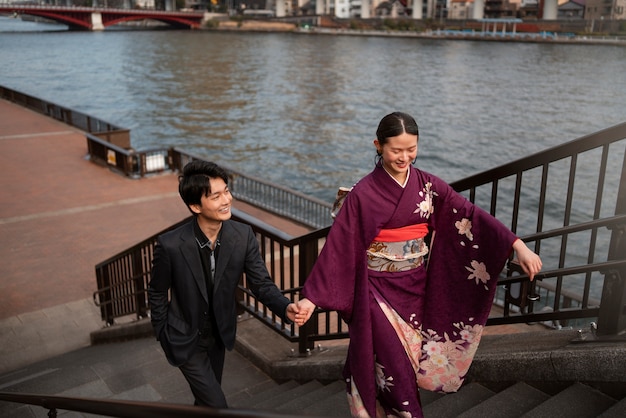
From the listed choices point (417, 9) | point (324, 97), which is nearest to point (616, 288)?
point (324, 97)

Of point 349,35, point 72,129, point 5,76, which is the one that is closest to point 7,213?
point 72,129

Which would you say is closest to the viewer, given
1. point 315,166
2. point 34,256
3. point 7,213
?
point 34,256

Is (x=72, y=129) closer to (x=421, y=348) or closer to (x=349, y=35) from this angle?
(x=421, y=348)

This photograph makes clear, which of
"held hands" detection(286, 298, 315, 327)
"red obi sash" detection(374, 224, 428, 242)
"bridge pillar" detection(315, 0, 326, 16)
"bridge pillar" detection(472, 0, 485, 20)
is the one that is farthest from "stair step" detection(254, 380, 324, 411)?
"bridge pillar" detection(315, 0, 326, 16)

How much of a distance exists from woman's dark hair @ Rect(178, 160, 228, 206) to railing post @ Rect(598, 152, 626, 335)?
1.90 meters

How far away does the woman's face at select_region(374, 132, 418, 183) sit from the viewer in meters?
2.84

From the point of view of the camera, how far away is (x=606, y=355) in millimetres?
3078

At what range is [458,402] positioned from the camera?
11.6ft

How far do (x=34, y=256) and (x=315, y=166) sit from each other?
17332 mm

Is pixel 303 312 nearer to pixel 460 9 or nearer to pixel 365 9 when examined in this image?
pixel 460 9

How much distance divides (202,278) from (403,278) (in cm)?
94

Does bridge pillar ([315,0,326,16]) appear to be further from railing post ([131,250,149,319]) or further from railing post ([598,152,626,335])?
railing post ([598,152,626,335])

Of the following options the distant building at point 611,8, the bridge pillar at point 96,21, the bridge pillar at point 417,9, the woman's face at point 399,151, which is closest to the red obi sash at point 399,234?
the woman's face at point 399,151

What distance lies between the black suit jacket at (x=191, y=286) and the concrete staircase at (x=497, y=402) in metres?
0.55
